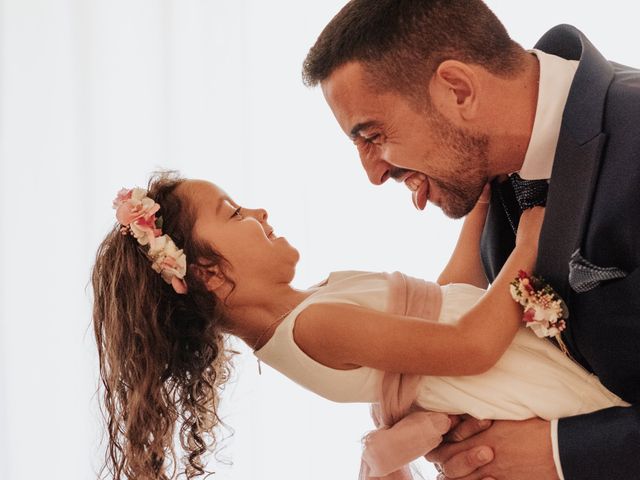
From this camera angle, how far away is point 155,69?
11.1 feet

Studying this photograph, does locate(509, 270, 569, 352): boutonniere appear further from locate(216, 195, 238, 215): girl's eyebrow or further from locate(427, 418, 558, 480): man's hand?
locate(216, 195, 238, 215): girl's eyebrow

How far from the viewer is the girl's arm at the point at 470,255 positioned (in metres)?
2.20

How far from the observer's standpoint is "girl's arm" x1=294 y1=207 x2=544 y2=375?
179 cm

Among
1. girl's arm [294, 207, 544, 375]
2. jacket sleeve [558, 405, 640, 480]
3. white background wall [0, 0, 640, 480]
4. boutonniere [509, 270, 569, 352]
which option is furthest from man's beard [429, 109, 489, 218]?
white background wall [0, 0, 640, 480]


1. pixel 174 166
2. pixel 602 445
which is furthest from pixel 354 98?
pixel 174 166

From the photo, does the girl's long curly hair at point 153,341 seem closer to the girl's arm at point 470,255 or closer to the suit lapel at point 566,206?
the girl's arm at point 470,255

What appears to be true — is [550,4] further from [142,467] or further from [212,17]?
[142,467]

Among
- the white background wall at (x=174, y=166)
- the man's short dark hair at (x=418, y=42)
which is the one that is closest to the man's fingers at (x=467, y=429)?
the man's short dark hair at (x=418, y=42)

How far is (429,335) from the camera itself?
5.94ft

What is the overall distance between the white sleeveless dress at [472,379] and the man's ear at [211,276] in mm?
182

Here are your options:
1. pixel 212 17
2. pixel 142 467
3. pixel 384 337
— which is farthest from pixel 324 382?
pixel 212 17

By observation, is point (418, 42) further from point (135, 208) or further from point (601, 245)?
point (135, 208)

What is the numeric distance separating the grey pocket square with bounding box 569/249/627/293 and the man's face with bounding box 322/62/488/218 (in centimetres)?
42

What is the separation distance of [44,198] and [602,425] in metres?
2.32
